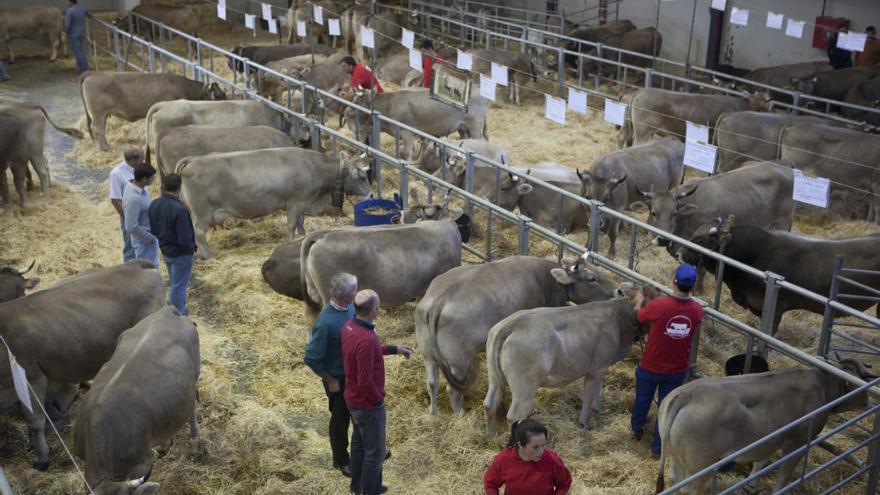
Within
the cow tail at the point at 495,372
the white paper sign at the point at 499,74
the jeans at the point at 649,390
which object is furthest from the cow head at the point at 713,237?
the white paper sign at the point at 499,74

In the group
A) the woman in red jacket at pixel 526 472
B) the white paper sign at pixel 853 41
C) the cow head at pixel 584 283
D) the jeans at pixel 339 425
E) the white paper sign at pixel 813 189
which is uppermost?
the white paper sign at pixel 853 41

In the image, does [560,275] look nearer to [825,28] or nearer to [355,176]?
[355,176]

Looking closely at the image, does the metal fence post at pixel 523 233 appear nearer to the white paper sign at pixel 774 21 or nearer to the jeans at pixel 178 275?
the jeans at pixel 178 275

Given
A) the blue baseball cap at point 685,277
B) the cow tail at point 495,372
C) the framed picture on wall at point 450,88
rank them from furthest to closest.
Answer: the framed picture on wall at point 450,88 < the cow tail at point 495,372 < the blue baseball cap at point 685,277

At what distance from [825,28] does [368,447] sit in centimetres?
1677

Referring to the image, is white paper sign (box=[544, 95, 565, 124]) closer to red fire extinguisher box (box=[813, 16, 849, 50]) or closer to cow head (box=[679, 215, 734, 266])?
cow head (box=[679, 215, 734, 266])

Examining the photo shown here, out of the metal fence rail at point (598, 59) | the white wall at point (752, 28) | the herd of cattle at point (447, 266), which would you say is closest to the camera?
the herd of cattle at point (447, 266)

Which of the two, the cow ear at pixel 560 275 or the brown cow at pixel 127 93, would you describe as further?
the brown cow at pixel 127 93

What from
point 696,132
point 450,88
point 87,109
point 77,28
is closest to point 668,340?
point 696,132

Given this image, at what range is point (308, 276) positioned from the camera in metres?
9.06

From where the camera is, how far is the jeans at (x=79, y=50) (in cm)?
1989

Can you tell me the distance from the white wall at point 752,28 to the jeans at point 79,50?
14.8 meters

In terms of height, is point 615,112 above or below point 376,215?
above

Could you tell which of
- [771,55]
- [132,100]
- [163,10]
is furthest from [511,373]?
[163,10]
